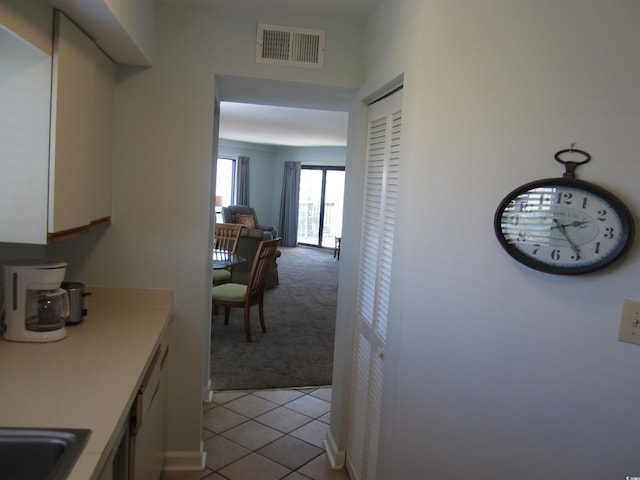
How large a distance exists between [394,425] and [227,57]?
1.88m

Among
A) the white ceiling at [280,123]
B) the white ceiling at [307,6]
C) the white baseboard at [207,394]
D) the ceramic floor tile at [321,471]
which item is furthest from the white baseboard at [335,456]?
the white ceiling at [280,123]

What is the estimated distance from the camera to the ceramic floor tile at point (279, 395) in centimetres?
343

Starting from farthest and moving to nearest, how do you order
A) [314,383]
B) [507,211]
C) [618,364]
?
[314,383], [507,211], [618,364]

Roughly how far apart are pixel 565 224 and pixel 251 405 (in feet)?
8.58

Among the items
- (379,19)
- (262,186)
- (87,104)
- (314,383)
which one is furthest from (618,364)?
(262,186)

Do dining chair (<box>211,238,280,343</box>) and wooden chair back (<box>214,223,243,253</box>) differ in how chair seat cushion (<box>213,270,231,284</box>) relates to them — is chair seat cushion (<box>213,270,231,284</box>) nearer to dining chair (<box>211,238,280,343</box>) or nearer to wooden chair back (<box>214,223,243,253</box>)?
dining chair (<box>211,238,280,343</box>)

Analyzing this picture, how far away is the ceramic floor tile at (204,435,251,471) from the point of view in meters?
2.62

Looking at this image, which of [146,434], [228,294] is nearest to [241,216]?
[228,294]

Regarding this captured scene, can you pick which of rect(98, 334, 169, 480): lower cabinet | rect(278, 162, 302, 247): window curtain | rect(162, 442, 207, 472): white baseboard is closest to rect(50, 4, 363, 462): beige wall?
rect(98, 334, 169, 480): lower cabinet

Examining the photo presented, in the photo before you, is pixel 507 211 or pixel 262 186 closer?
pixel 507 211

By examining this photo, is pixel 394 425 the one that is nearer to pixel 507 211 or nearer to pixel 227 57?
pixel 507 211

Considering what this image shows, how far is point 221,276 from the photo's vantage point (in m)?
5.11

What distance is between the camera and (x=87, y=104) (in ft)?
6.05

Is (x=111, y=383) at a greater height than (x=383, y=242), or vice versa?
(x=383, y=242)
